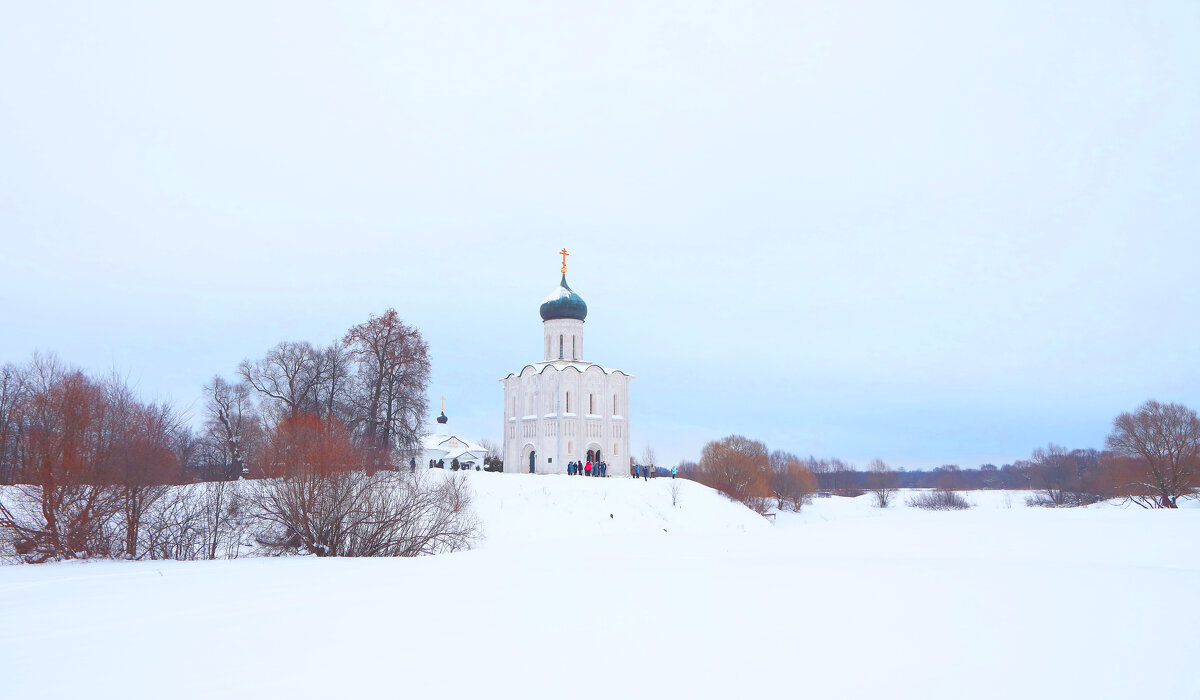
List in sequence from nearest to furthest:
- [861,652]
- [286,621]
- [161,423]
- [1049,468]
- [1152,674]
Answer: [1152,674], [861,652], [286,621], [161,423], [1049,468]

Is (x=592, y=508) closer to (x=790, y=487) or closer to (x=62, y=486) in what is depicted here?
(x=62, y=486)

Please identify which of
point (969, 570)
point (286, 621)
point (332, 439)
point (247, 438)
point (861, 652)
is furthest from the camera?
point (247, 438)

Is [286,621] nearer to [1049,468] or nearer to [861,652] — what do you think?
[861,652]

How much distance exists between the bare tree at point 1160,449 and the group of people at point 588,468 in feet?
97.2

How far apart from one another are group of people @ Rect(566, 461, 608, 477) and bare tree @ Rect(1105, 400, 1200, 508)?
29.6m

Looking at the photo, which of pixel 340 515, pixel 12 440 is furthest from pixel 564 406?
pixel 12 440

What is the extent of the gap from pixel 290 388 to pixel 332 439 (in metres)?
16.0

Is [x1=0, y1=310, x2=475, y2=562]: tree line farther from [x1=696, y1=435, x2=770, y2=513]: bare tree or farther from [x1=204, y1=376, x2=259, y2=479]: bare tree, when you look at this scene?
[x1=696, y1=435, x2=770, y2=513]: bare tree

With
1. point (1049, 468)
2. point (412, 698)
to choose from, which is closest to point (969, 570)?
point (412, 698)

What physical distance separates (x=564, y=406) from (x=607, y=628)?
30398 millimetres

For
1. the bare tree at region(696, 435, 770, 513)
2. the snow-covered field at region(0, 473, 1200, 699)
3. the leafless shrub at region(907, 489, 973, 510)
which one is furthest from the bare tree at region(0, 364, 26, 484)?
the leafless shrub at region(907, 489, 973, 510)

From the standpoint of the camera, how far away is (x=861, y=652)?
629cm

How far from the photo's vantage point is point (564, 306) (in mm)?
39094

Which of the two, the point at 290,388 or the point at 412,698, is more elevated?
the point at 290,388
